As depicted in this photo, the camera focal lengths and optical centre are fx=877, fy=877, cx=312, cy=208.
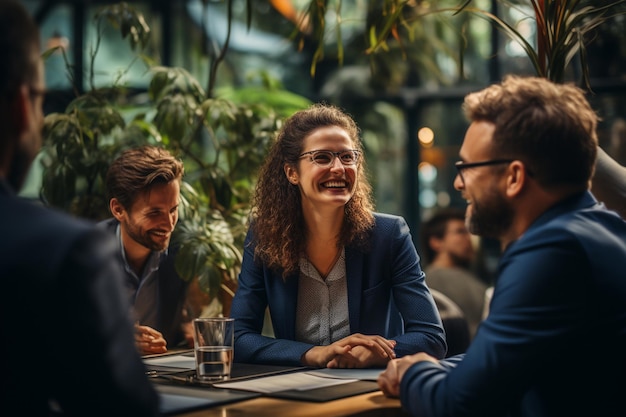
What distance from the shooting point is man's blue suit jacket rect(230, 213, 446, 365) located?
2.75 meters

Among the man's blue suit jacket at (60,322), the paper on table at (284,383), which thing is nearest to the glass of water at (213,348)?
the paper on table at (284,383)

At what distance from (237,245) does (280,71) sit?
4.59 meters

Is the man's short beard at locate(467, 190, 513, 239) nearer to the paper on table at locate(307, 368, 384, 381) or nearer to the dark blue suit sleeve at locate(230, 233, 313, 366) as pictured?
the paper on table at locate(307, 368, 384, 381)

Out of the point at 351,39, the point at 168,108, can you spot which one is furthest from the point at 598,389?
the point at 351,39

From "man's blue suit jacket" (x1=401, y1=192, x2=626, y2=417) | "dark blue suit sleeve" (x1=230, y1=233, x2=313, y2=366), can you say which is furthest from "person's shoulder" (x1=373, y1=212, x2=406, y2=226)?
"man's blue suit jacket" (x1=401, y1=192, x2=626, y2=417)

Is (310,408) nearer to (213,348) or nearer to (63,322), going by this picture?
(213,348)

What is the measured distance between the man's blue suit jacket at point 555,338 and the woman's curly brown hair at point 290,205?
117 centimetres

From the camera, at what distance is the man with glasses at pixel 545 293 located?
1663mm

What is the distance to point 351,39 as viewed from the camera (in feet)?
24.4

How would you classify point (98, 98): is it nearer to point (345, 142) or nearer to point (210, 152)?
point (345, 142)

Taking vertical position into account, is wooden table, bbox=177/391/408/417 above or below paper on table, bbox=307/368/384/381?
above

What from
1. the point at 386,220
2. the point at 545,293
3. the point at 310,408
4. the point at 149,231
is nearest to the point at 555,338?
the point at 545,293

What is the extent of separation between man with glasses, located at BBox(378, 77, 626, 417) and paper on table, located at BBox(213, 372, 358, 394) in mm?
255

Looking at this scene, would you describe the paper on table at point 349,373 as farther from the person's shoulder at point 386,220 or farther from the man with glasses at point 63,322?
the man with glasses at point 63,322
